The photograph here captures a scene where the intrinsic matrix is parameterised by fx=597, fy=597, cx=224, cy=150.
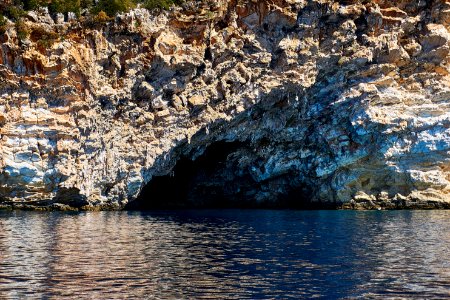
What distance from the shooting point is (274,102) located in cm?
5453

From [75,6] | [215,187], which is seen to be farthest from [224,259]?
[215,187]

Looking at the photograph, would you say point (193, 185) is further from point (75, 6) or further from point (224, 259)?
point (224, 259)

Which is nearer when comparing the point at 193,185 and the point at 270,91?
the point at 270,91

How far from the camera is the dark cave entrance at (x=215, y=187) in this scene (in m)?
58.2

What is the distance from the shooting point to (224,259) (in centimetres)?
2569

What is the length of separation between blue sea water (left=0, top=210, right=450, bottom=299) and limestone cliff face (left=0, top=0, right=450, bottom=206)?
10804mm

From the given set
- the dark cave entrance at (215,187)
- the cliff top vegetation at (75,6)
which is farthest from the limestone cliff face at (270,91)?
the dark cave entrance at (215,187)

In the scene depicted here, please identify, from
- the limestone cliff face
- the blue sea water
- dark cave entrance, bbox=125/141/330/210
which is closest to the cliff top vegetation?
the limestone cliff face

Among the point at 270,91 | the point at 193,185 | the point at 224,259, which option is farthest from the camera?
the point at 193,185

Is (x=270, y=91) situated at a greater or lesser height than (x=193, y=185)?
greater

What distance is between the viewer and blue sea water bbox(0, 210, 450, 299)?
1967 cm

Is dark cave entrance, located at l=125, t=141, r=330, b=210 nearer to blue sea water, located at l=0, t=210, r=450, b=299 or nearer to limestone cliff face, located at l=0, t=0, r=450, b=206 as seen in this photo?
limestone cliff face, located at l=0, t=0, r=450, b=206

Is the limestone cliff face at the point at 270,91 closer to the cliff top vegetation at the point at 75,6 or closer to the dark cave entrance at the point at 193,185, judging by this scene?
the cliff top vegetation at the point at 75,6

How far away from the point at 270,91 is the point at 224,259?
1169 inches
